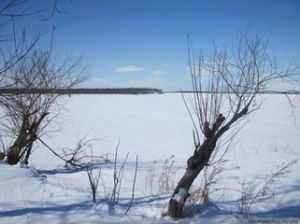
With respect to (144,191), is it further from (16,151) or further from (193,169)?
(16,151)

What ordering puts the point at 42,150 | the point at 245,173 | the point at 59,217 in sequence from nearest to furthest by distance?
the point at 59,217 < the point at 245,173 < the point at 42,150

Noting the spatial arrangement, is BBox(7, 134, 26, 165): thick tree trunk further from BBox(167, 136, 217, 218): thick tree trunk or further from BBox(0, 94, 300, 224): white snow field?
BBox(167, 136, 217, 218): thick tree trunk

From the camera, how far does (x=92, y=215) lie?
4.03 meters

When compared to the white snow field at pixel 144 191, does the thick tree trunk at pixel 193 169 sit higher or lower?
higher

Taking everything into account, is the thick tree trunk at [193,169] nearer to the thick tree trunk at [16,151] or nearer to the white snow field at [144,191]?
the white snow field at [144,191]

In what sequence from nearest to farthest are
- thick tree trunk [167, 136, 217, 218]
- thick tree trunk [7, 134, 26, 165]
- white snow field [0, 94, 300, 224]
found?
white snow field [0, 94, 300, 224]
thick tree trunk [167, 136, 217, 218]
thick tree trunk [7, 134, 26, 165]

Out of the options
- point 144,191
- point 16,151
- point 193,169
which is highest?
point 193,169

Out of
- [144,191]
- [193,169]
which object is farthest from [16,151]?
[193,169]

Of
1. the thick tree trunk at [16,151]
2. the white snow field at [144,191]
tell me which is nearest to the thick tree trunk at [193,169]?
the white snow field at [144,191]

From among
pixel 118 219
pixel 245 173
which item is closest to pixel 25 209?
pixel 118 219

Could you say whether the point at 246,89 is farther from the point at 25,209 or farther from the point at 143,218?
the point at 25,209

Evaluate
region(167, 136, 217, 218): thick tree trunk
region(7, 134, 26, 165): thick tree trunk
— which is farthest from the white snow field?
region(7, 134, 26, 165): thick tree trunk

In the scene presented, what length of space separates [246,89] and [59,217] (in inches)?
122

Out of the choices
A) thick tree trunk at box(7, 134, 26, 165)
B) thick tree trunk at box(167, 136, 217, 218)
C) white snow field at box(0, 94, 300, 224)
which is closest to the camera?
white snow field at box(0, 94, 300, 224)
